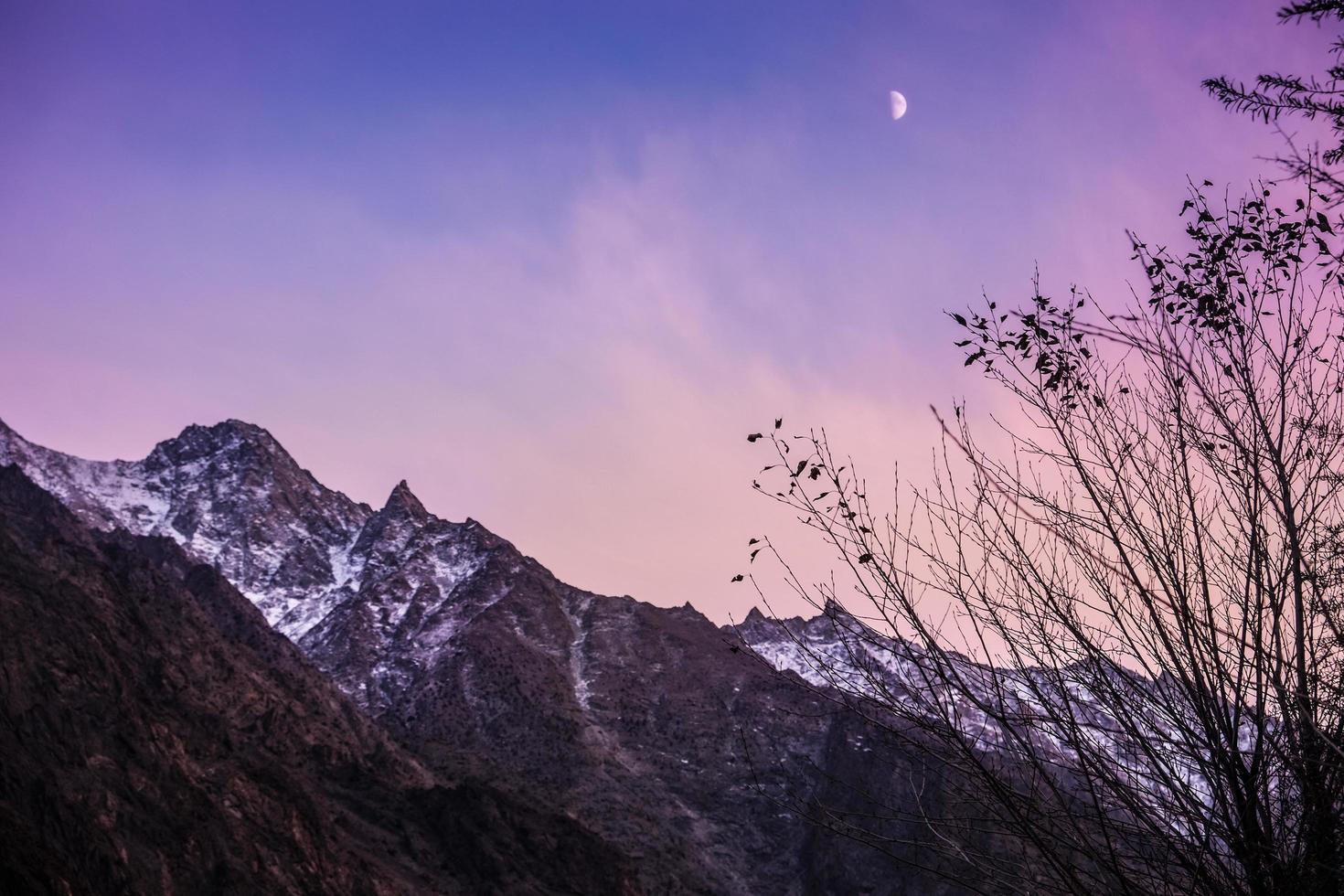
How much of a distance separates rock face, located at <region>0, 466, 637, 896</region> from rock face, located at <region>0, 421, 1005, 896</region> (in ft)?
37.9

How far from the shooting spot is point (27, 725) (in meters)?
53.3

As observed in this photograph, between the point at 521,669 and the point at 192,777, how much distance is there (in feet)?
226

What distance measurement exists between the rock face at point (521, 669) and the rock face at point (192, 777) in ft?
37.9

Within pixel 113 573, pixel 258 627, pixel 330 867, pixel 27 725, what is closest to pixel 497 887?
pixel 330 867

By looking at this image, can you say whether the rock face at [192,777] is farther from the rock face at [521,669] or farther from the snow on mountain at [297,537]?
the snow on mountain at [297,537]

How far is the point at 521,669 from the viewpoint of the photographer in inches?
4968

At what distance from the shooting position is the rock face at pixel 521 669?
10431 centimetres

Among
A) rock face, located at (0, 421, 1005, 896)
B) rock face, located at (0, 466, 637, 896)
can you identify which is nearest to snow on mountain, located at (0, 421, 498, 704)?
rock face, located at (0, 421, 1005, 896)

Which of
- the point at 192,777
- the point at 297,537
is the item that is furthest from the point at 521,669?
the point at 192,777

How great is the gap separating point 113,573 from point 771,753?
65850 millimetres

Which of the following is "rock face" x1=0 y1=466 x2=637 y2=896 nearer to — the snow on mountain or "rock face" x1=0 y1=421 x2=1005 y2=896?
"rock face" x1=0 y1=421 x2=1005 y2=896

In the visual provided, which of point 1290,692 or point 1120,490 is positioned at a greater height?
point 1120,490

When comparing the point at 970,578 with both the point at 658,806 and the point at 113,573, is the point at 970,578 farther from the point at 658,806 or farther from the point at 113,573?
the point at 658,806

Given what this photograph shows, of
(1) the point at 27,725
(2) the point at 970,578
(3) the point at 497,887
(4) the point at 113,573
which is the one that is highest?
(4) the point at 113,573
